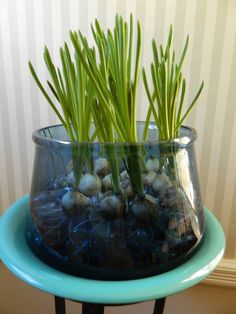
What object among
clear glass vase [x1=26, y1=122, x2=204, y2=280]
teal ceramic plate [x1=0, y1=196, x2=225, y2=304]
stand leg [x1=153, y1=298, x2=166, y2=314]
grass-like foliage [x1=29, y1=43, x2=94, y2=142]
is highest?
grass-like foliage [x1=29, y1=43, x2=94, y2=142]

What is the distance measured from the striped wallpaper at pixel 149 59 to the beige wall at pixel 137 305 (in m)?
0.13

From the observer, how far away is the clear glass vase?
28 cm

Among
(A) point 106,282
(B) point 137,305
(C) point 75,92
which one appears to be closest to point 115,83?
(C) point 75,92

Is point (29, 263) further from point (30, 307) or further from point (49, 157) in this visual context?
point (30, 307)

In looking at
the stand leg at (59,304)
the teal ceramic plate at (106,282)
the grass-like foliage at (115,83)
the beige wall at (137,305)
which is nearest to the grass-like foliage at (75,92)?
the grass-like foliage at (115,83)

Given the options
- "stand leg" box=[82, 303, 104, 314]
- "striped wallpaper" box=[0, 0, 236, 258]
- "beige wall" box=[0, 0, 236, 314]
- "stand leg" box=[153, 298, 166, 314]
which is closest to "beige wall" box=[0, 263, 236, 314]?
"beige wall" box=[0, 0, 236, 314]

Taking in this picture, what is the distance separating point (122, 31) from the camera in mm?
287

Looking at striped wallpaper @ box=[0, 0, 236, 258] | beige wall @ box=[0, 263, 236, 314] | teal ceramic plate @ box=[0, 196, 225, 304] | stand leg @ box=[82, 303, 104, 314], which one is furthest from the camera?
beige wall @ box=[0, 263, 236, 314]

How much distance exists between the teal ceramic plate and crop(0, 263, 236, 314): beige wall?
1.66 feet

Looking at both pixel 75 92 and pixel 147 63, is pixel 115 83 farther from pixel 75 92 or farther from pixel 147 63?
pixel 147 63

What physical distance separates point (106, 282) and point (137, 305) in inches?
23.6

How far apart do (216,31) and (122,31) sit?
1.12 ft

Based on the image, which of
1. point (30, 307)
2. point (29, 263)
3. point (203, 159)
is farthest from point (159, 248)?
point (30, 307)

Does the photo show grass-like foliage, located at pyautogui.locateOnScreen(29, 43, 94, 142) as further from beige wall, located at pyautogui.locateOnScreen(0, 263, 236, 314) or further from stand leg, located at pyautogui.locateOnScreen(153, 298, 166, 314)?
beige wall, located at pyautogui.locateOnScreen(0, 263, 236, 314)
